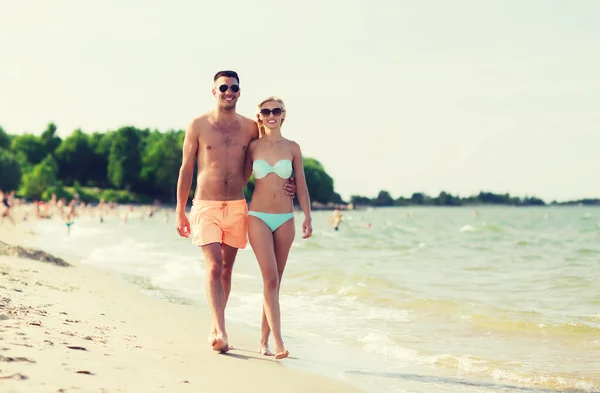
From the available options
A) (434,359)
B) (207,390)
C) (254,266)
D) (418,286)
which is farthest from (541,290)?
(207,390)

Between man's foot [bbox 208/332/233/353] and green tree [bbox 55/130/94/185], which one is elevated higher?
green tree [bbox 55/130/94/185]

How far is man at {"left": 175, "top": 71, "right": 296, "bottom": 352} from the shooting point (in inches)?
228

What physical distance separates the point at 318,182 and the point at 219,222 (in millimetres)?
168456

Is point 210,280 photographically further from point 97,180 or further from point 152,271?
point 97,180

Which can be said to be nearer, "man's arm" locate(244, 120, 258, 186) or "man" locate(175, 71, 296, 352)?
"man" locate(175, 71, 296, 352)

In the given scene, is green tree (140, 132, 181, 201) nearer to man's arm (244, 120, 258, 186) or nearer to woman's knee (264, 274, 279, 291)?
man's arm (244, 120, 258, 186)

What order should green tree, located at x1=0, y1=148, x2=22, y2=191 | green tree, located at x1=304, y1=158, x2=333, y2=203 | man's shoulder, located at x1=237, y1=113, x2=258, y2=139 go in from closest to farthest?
man's shoulder, located at x1=237, y1=113, x2=258, y2=139
green tree, located at x1=0, y1=148, x2=22, y2=191
green tree, located at x1=304, y1=158, x2=333, y2=203

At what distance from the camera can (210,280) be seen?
581cm

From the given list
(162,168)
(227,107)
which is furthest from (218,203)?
(162,168)

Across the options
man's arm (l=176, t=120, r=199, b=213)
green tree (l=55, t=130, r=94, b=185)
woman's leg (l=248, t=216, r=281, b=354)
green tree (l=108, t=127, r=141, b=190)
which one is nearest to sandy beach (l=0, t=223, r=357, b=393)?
woman's leg (l=248, t=216, r=281, b=354)

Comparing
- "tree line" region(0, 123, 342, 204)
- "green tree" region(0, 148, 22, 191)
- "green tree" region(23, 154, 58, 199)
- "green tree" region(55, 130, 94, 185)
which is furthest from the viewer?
"green tree" region(55, 130, 94, 185)

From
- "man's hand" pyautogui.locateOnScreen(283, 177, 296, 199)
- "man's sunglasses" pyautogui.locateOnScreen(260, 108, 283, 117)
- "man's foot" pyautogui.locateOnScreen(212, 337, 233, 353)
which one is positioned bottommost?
"man's foot" pyautogui.locateOnScreen(212, 337, 233, 353)

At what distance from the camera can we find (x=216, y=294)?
5.80m

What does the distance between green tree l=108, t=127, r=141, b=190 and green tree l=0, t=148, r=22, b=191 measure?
24.9 meters
